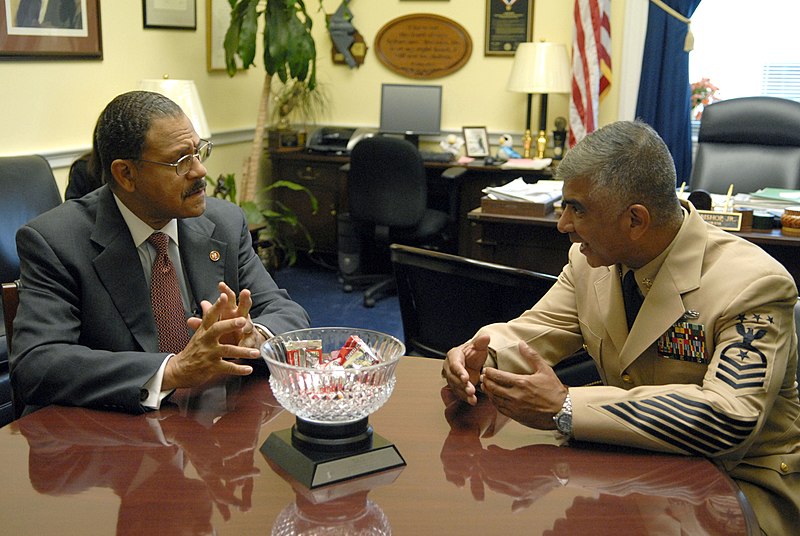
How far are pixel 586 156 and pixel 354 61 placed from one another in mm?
4606

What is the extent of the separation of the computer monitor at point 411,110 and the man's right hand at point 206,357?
4316 mm

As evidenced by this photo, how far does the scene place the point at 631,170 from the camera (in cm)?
160

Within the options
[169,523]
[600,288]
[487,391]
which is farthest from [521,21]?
[169,523]

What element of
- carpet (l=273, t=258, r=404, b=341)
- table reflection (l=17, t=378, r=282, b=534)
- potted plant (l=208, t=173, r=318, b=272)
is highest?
table reflection (l=17, t=378, r=282, b=534)

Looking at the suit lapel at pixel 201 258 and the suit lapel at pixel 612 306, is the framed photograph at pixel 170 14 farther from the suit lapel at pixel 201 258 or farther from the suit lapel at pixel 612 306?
the suit lapel at pixel 612 306

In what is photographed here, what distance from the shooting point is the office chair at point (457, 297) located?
7.56ft

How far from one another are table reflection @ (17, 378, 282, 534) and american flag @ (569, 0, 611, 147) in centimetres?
403

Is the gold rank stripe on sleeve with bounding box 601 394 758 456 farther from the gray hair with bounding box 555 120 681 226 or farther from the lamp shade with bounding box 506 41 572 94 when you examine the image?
the lamp shade with bounding box 506 41 572 94

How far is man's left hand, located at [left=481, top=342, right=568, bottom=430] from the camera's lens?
4.77 feet

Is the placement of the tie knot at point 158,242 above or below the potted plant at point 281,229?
above

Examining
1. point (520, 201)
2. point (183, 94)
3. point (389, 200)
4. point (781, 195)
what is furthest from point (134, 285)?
point (389, 200)

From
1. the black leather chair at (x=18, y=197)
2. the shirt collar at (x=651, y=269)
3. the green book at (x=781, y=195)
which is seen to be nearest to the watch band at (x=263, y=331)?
the shirt collar at (x=651, y=269)

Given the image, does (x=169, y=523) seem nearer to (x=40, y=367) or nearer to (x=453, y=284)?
(x=40, y=367)

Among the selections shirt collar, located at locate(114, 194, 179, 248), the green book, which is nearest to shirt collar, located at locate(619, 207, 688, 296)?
shirt collar, located at locate(114, 194, 179, 248)
